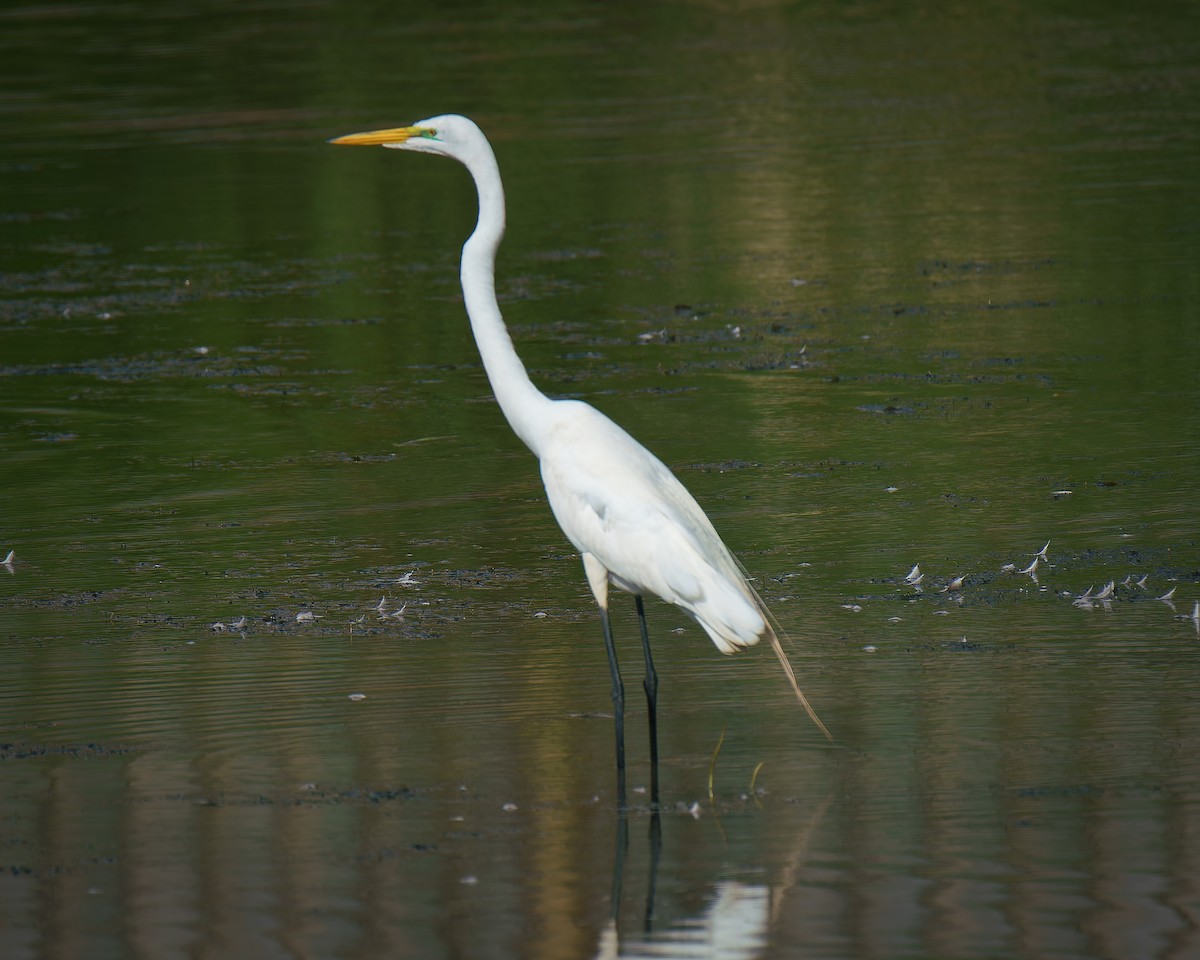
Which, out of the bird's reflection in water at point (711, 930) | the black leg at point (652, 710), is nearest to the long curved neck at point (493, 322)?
the black leg at point (652, 710)

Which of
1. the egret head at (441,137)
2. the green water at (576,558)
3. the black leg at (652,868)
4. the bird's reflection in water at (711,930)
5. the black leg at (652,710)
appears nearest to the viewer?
the bird's reflection in water at (711,930)

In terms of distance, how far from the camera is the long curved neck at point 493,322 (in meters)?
6.74

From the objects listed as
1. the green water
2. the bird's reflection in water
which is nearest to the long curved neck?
the green water

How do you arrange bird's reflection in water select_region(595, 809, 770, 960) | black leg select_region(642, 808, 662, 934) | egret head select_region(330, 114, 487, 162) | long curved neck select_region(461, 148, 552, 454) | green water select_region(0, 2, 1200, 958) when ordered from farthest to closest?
egret head select_region(330, 114, 487, 162)
long curved neck select_region(461, 148, 552, 454)
green water select_region(0, 2, 1200, 958)
black leg select_region(642, 808, 662, 934)
bird's reflection in water select_region(595, 809, 770, 960)

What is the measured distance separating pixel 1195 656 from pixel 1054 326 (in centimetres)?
613

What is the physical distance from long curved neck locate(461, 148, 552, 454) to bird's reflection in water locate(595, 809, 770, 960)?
73.2 inches

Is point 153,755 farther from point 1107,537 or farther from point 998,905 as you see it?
point 1107,537

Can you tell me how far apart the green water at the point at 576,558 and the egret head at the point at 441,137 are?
176 centimetres

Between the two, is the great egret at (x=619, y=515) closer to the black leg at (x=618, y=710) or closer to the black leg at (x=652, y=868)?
the black leg at (x=618, y=710)

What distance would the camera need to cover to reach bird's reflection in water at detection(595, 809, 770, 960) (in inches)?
196

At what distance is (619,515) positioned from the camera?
6.32 m

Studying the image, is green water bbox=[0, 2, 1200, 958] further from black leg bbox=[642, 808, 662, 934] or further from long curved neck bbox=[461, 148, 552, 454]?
long curved neck bbox=[461, 148, 552, 454]

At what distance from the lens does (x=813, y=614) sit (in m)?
7.67

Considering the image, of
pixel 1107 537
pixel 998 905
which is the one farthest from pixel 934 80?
pixel 998 905
